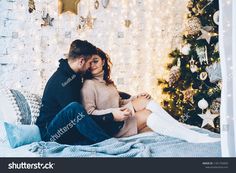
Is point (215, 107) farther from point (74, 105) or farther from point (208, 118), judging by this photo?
point (74, 105)

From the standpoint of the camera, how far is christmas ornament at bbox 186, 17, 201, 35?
11.1 ft

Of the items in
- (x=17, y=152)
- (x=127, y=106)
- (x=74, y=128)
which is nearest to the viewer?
(x=17, y=152)

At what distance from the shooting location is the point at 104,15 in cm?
336

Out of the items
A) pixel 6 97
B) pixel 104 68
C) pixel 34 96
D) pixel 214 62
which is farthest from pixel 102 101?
pixel 214 62

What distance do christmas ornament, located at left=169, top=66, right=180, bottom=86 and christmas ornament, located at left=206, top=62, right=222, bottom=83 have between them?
243 millimetres

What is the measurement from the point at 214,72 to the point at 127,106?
734 millimetres

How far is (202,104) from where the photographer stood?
3359 mm

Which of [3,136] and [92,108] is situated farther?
[92,108]

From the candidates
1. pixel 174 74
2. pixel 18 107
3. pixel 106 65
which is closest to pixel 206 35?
pixel 174 74

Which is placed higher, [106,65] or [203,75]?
[106,65]

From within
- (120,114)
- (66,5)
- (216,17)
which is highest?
(66,5)

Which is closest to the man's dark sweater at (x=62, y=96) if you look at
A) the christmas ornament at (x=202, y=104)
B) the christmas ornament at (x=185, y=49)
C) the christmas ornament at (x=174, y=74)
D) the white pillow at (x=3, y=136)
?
the white pillow at (x=3, y=136)

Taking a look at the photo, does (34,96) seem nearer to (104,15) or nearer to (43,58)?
(43,58)

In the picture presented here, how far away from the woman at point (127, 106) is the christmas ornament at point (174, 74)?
0.22 meters
